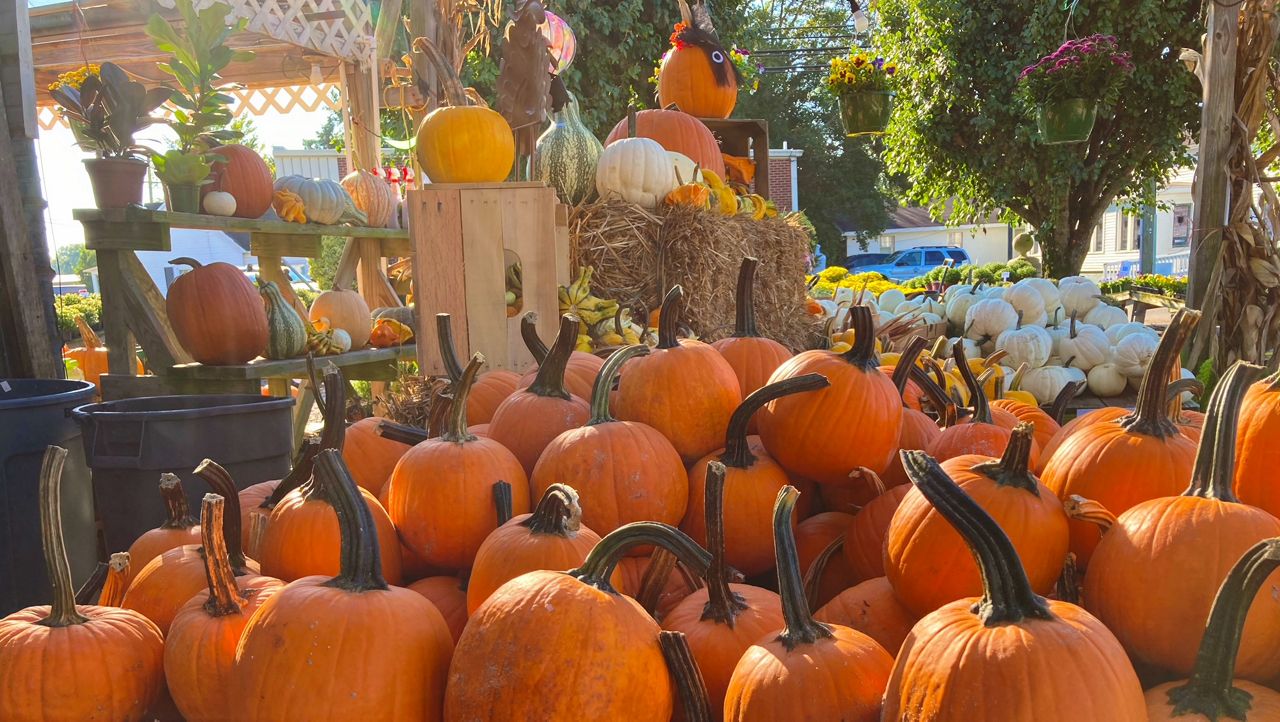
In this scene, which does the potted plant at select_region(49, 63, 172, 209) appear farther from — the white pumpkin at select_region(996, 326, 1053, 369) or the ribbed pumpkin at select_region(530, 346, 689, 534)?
the white pumpkin at select_region(996, 326, 1053, 369)

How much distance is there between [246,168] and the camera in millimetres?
4793

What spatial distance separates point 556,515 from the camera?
113 cm

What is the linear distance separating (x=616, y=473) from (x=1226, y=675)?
82 cm

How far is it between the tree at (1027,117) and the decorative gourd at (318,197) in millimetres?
9322

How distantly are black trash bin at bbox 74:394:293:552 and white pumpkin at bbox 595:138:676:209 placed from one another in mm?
2140

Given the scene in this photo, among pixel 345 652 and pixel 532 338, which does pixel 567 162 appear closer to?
pixel 532 338

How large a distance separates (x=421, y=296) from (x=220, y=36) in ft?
7.87

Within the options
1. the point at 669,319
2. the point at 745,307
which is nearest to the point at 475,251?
the point at 745,307

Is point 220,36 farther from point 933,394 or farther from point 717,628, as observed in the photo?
point 717,628

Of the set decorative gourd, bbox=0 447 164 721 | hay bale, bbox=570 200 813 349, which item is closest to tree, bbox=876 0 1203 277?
hay bale, bbox=570 200 813 349

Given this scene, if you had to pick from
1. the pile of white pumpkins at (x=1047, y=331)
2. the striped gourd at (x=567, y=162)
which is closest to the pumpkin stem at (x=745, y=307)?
the striped gourd at (x=567, y=162)

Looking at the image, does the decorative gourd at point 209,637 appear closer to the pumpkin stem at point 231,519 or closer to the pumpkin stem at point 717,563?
the pumpkin stem at point 231,519

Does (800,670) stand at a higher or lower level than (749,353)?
lower

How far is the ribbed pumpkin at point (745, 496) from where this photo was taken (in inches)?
55.1
